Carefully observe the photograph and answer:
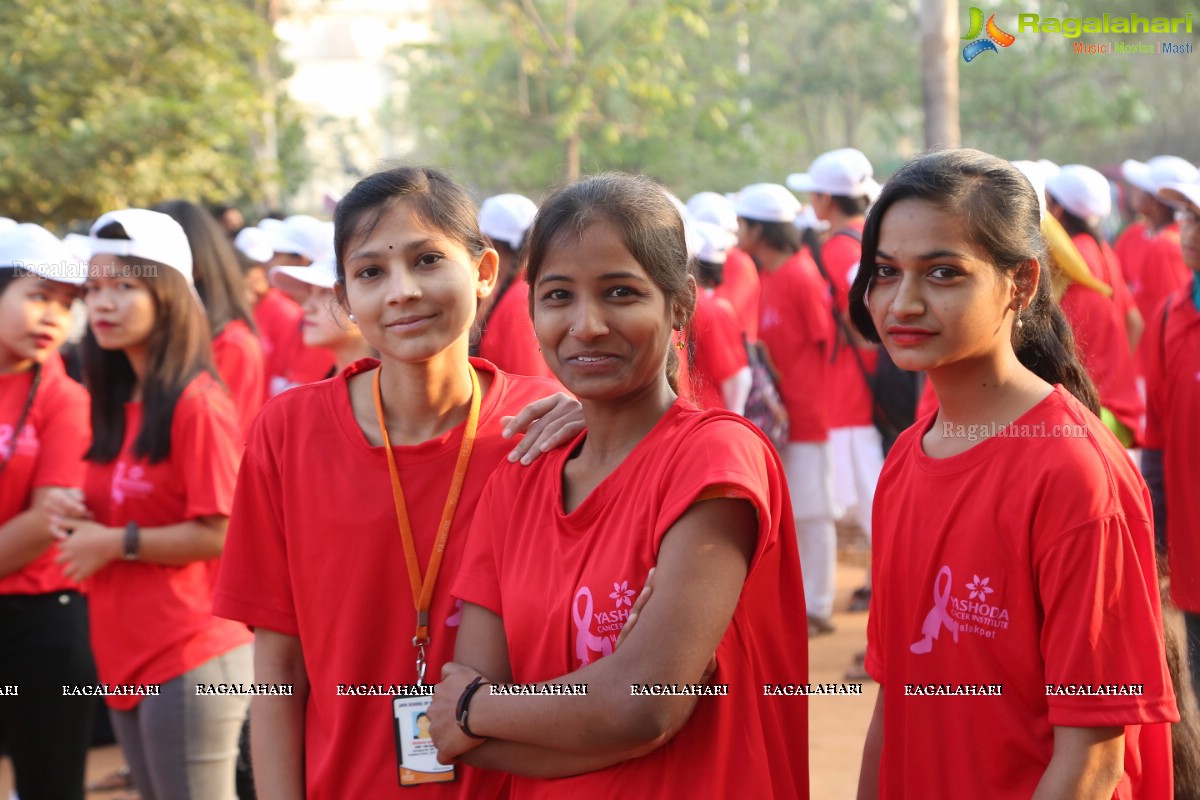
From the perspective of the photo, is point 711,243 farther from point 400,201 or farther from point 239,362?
point 400,201

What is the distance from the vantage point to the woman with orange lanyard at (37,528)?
13.3 ft

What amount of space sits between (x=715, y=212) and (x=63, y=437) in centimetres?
592

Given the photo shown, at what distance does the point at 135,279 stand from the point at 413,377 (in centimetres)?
161

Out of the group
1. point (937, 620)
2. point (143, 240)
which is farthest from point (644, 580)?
point (143, 240)

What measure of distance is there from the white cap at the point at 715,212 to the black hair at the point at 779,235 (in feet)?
4.12

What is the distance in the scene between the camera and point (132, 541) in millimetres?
3639

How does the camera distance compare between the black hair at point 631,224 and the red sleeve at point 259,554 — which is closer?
the black hair at point 631,224

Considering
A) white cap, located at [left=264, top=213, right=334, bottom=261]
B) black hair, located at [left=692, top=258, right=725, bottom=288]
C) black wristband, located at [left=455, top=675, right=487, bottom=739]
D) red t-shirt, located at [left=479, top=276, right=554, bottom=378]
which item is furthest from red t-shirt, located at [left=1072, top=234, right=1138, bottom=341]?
black wristband, located at [left=455, top=675, right=487, bottom=739]

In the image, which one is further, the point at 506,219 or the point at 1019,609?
the point at 506,219

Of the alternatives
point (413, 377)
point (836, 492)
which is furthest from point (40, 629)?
point (836, 492)

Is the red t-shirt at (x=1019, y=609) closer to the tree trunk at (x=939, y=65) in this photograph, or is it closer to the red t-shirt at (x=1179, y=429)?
the red t-shirt at (x=1179, y=429)

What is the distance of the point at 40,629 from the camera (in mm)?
4121

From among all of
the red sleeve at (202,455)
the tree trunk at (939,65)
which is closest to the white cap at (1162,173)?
the tree trunk at (939,65)

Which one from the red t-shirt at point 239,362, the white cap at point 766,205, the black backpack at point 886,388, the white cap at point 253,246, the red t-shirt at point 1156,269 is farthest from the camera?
the red t-shirt at point 1156,269
